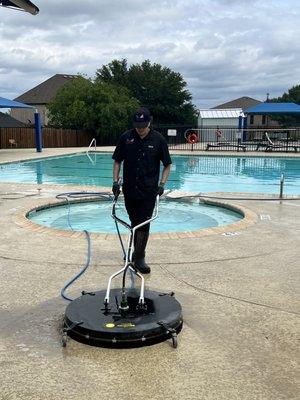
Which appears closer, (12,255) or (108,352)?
(108,352)

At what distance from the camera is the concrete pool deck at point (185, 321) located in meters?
2.75

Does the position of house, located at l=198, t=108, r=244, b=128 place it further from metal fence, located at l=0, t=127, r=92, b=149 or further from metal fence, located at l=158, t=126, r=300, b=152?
metal fence, located at l=0, t=127, r=92, b=149

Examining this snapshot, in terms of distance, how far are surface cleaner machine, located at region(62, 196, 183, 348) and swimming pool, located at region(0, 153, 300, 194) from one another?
9.94m

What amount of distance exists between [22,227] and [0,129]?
23008 millimetres

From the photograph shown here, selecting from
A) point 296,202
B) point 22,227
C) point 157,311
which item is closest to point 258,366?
point 157,311

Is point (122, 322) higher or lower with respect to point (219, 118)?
lower

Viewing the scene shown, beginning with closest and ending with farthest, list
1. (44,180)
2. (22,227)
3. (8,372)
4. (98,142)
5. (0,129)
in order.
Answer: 1. (8,372)
2. (22,227)
3. (44,180)
4. (0,129)
5. (98,142)

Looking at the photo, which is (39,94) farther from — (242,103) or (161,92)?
(242,103)

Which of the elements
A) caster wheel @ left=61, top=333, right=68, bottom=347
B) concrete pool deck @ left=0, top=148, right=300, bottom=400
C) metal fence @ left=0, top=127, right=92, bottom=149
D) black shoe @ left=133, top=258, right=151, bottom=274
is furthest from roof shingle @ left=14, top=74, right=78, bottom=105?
caster wheel @ left=61, top=333, right=68, bottom=347

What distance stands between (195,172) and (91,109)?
15.2m

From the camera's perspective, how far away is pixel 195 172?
18344 millimetres

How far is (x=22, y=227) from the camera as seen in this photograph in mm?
6941

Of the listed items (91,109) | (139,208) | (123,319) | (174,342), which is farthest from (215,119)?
(174,342)

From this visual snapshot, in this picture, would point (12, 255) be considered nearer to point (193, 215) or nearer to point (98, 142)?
point (193, 215)
